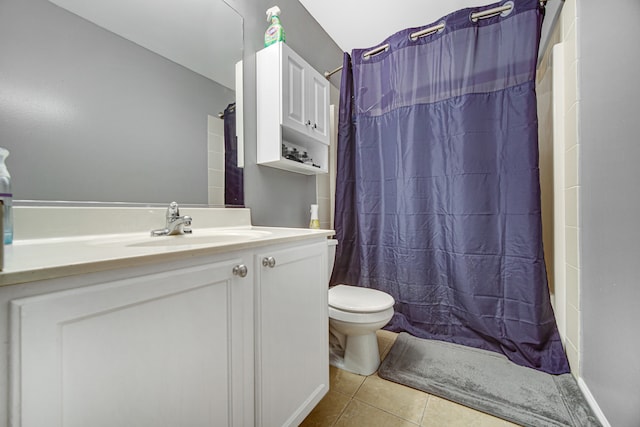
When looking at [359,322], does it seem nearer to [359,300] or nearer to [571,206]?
[359,300]

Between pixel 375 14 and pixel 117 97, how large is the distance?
172cm

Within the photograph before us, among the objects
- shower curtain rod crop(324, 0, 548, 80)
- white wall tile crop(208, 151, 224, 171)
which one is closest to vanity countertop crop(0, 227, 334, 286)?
white wall tile crop(208, 151, 224, 171)

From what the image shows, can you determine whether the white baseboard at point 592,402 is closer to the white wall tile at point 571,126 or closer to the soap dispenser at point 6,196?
the white wall tile at point 571,126

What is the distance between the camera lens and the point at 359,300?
1.42 m

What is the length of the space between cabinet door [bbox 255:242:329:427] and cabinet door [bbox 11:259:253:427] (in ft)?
0.21

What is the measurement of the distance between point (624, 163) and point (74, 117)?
1866mm

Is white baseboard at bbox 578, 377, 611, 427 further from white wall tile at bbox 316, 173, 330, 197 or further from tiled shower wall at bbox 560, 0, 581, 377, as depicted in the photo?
white wall tile at bbox 316, 173, 330, 197

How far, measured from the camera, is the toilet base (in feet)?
4.62

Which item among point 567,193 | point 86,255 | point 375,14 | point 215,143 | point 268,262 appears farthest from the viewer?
point 375,14

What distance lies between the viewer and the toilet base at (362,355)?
1.41 m

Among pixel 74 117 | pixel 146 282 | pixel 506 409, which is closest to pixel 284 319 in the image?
pixel 146 282

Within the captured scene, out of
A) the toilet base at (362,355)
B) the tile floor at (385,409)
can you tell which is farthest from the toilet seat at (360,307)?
the tile floor at (385,409)

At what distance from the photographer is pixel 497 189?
153 centimetres

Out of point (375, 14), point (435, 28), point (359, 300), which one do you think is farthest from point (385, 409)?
point (375, 14)
